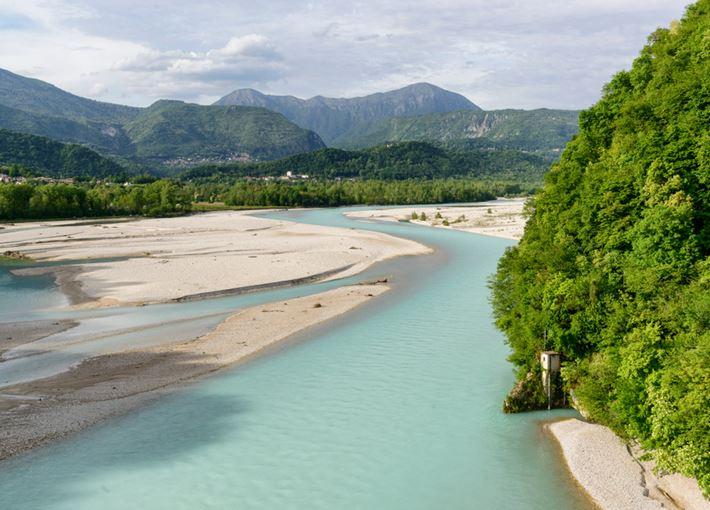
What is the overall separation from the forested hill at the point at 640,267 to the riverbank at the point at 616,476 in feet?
3.17

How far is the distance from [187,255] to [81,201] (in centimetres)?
9168

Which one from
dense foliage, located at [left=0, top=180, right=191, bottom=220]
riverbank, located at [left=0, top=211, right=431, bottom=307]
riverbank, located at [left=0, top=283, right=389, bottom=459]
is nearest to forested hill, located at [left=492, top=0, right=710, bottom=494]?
riverbank, located at [left=0, top=283, right=389, bottom=459]

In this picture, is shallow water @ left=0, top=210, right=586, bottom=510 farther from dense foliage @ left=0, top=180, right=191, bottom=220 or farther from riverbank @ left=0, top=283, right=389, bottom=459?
dense foliage @ left=0, top=180, right=191, bottom=220

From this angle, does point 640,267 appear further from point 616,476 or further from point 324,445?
point 324,445

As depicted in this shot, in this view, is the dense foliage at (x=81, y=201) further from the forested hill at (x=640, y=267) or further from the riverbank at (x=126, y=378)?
the forested hill at (x=640, y=267)

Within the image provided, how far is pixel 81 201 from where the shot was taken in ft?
500

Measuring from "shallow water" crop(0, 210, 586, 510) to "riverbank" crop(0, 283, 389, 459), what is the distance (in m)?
1.33

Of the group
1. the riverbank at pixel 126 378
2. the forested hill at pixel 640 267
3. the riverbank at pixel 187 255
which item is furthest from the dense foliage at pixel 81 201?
the forested hill at pixel 640 267

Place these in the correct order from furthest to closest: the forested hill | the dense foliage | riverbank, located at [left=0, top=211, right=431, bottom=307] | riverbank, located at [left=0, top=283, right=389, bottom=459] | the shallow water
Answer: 1. the dense foliage
2. riverbank, located at [left=0, top=211, right=431, bottom=307]
3. riverbank, located at [left=0, top=283, right=389, bottom=459]
4. the shallow water
5. the forested hill

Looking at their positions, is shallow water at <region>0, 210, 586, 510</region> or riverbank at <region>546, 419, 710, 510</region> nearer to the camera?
riverbank at <region>546, 419, 710, 510</region>

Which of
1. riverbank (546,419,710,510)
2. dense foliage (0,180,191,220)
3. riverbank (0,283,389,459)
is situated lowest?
riverbank (0,283,389,459)

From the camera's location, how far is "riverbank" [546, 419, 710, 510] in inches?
713

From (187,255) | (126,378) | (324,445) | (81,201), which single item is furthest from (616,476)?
(81,201)

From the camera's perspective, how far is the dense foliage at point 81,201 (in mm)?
140500
